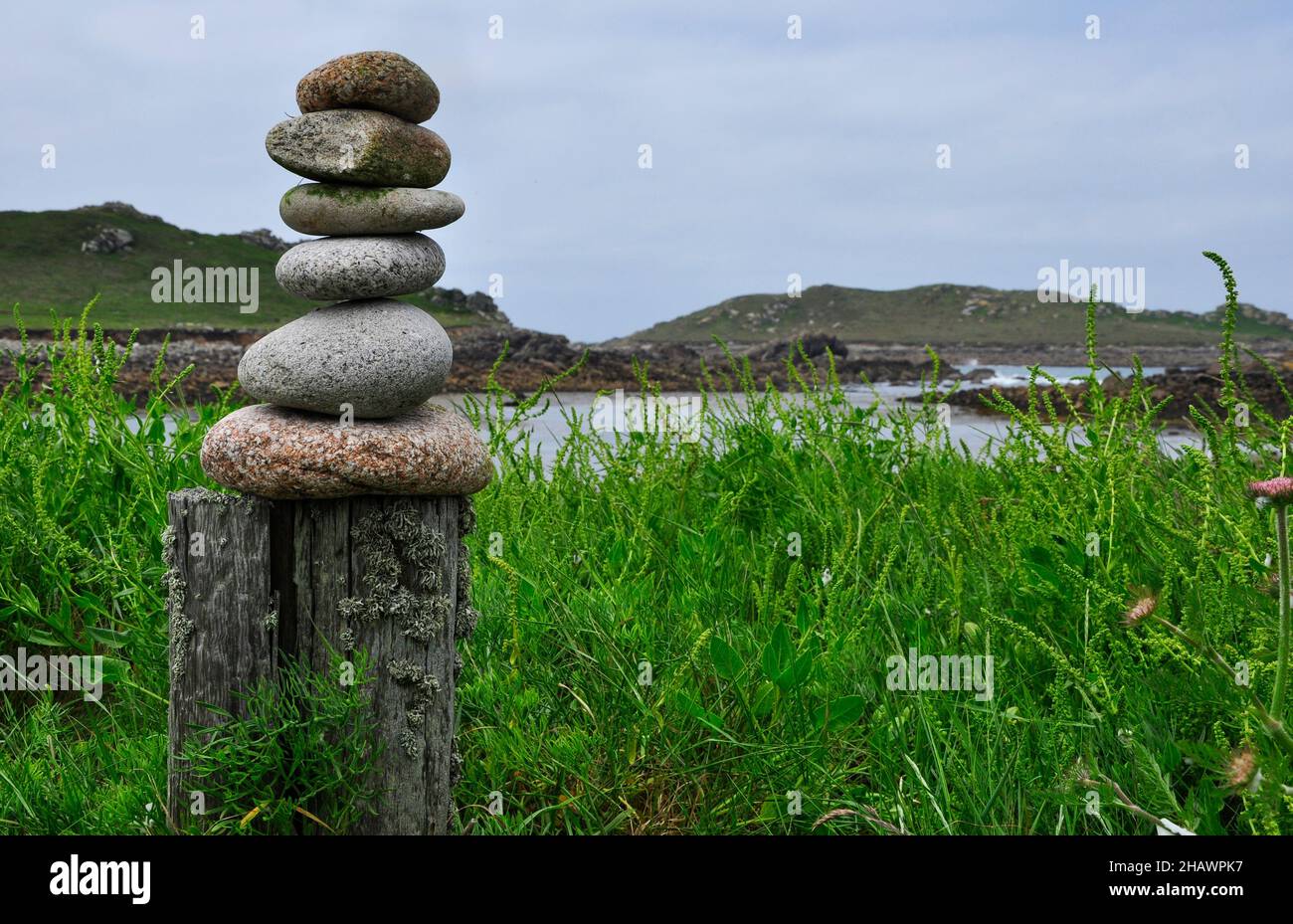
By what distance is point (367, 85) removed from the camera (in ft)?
10.1

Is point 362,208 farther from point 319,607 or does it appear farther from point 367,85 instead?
point 319,607

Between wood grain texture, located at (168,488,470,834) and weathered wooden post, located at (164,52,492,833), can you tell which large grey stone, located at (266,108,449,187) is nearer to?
weathered wooden post, located at (164,52,492,833)

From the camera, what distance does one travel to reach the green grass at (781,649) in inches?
119

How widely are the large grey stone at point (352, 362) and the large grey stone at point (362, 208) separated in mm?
254

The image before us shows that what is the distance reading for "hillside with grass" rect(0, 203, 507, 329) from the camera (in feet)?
169

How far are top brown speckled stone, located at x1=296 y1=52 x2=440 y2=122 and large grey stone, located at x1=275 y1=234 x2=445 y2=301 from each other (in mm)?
428

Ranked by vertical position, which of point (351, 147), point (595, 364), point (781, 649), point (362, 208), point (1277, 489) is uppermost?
point (595, 364)

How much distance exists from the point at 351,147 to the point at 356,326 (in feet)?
1.85

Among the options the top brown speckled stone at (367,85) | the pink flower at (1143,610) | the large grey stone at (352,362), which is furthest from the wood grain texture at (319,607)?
the pink flower at (1143,610)

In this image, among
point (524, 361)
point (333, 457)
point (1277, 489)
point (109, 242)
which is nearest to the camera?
point (1277, 489)

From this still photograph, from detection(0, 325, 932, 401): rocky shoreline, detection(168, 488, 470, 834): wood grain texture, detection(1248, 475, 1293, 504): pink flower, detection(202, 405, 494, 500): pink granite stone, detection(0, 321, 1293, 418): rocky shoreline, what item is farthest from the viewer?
detection(0, 325, 932, 401): rocky shoreline

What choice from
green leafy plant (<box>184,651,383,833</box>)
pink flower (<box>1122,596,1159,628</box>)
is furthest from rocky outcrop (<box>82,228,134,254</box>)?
pink flower (<box>1122,596,1159,628</box>)

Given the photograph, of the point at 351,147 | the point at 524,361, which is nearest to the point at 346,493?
the point at 351,147
